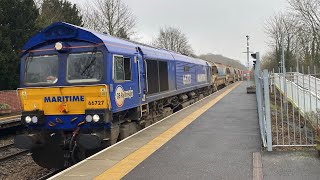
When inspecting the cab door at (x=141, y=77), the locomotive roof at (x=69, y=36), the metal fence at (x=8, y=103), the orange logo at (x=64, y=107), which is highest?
the locomotive roof at (x=69, y=36)

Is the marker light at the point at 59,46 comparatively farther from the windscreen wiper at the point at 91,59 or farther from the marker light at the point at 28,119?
the marker light at the point at 28,119

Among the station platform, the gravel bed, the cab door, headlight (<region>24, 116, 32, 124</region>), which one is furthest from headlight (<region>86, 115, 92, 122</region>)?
the cab door

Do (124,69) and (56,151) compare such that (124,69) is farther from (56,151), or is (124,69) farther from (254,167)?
(254,167)

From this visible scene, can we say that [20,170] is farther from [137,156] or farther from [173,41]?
[173,41]

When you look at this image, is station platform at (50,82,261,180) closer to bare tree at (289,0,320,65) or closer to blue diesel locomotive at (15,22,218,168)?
blue diesel locomotive at (15,22,218,168)

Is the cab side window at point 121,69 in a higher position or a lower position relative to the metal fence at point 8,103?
higher

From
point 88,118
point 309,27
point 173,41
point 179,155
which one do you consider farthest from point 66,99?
point 173,41

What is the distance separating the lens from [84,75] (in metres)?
9.50

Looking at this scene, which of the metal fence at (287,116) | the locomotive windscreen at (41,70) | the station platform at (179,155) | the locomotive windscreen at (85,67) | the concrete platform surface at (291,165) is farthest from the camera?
the locomotive windscreen at (41,70)

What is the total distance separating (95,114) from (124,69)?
1.83 metres

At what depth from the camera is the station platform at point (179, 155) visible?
681 cm

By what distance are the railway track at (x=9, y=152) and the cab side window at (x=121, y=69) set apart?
461 cm

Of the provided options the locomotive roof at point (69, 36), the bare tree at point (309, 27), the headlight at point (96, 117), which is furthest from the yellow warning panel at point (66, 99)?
the bare tree at point (309, 27)

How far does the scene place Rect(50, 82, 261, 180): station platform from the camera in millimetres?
6813
